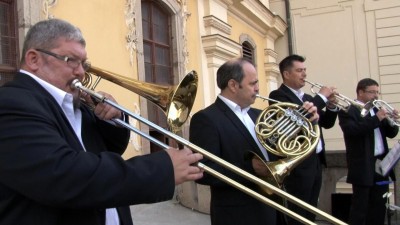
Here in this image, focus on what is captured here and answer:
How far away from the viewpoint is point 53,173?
4.85 feet

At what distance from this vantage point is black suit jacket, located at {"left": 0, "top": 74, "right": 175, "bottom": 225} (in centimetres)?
149

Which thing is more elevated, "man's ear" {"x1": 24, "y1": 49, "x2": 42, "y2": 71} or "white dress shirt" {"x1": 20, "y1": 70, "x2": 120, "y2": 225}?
"man's ear" {"x1": 24, "y1": 49, "x2": 42, "y2": 71}

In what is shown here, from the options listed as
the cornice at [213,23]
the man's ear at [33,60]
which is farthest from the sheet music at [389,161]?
the cornice at [213,23]

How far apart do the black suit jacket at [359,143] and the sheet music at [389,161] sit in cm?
9

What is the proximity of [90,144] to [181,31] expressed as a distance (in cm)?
637

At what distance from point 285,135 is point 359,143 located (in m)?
1.94

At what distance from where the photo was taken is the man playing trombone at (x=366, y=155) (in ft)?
14.8

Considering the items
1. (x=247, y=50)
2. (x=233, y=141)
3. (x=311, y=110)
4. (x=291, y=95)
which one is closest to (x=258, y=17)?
(x=247, y=50)

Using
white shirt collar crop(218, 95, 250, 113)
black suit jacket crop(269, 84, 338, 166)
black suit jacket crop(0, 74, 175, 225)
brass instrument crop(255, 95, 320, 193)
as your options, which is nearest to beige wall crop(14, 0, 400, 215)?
black suit jacket crop(269, 84, 338, 166)

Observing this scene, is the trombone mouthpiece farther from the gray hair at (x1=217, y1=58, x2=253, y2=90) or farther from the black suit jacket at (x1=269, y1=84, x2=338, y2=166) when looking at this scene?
the black suit jacket at (x1=269, y1=84, x2=338, y2=166)

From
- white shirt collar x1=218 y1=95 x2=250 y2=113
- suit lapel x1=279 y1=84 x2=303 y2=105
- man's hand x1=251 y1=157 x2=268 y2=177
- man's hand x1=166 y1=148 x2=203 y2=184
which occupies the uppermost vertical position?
suit lapel x1=279 y1=84 x2=303 y2=105

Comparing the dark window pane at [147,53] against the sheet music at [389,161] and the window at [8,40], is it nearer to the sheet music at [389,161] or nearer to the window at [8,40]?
the window at [8,40]

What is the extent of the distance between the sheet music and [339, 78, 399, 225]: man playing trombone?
2.9 inches

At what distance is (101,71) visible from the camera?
244 centimetres
